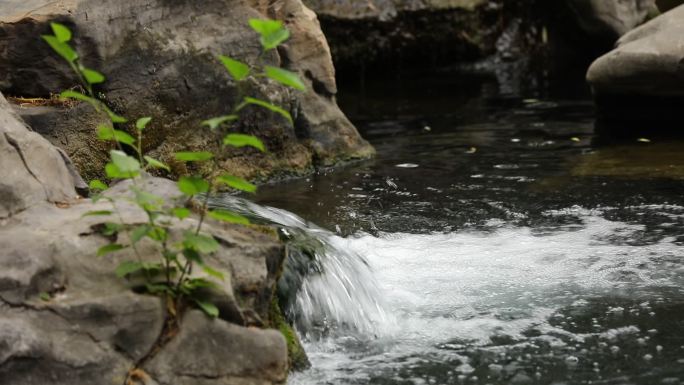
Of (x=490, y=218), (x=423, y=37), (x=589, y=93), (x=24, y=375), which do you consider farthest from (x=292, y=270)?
(x=423, y=37)

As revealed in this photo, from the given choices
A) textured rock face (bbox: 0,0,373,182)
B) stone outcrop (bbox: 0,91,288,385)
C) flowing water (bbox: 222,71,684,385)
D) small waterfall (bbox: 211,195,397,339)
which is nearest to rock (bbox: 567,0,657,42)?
flowing water (bbox: 222,71,684,385)

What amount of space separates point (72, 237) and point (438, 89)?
9.15 meters

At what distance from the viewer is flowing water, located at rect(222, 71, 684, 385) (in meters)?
4.14

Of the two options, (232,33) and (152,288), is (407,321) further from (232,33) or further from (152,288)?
(232,33)

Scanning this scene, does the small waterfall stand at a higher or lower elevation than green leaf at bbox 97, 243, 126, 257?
lower

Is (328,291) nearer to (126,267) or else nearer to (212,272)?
(212,272)

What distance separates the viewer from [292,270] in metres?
4.76

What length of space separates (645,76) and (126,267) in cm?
661

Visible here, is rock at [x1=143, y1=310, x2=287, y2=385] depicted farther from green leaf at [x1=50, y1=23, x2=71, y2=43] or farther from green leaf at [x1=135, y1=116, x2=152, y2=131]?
Answer: green leaf at [x1=50, y1=23, x2=71, y2=43]

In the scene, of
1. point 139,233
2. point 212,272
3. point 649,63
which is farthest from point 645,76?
point 139,233

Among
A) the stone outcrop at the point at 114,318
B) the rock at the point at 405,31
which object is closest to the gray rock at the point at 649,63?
the rock at the point at 405,31

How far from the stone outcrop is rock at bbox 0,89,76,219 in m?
0.20

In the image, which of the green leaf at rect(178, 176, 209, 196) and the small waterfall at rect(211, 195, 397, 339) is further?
the small waterfall at rect(211, 195, 397, 339)

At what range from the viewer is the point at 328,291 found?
4.82 meters
